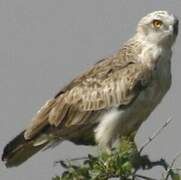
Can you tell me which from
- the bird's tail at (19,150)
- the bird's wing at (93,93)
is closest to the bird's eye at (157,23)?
the bird's wing at (93,93)

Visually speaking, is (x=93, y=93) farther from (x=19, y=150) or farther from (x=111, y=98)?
(x=19, y=150)

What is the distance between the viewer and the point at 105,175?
8.41 m

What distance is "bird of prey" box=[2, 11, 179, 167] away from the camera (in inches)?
407

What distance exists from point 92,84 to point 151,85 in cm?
103

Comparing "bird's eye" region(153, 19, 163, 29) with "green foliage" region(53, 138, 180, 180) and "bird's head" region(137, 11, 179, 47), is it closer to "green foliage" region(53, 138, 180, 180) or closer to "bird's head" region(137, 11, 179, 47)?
"bird's head" region(137, 11, 179, 47)

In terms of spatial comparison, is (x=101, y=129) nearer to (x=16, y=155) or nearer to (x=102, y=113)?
(x=102, y=113)

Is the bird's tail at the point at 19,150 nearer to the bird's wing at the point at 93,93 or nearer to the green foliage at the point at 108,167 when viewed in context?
the bird's wing at the point at 93,93

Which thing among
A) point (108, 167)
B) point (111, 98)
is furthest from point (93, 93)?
A: point (108, 167)

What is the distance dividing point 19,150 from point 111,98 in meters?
1.35

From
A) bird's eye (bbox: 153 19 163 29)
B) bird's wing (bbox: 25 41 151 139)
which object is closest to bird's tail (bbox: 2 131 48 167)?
bird's wing (bbox: 25 41 151 139)

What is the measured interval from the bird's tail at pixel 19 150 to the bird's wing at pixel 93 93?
0.44 feet

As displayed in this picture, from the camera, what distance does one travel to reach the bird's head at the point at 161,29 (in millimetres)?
10719

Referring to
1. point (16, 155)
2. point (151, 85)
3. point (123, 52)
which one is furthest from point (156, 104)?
point (16, 155)

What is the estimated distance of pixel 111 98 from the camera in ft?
35.3
